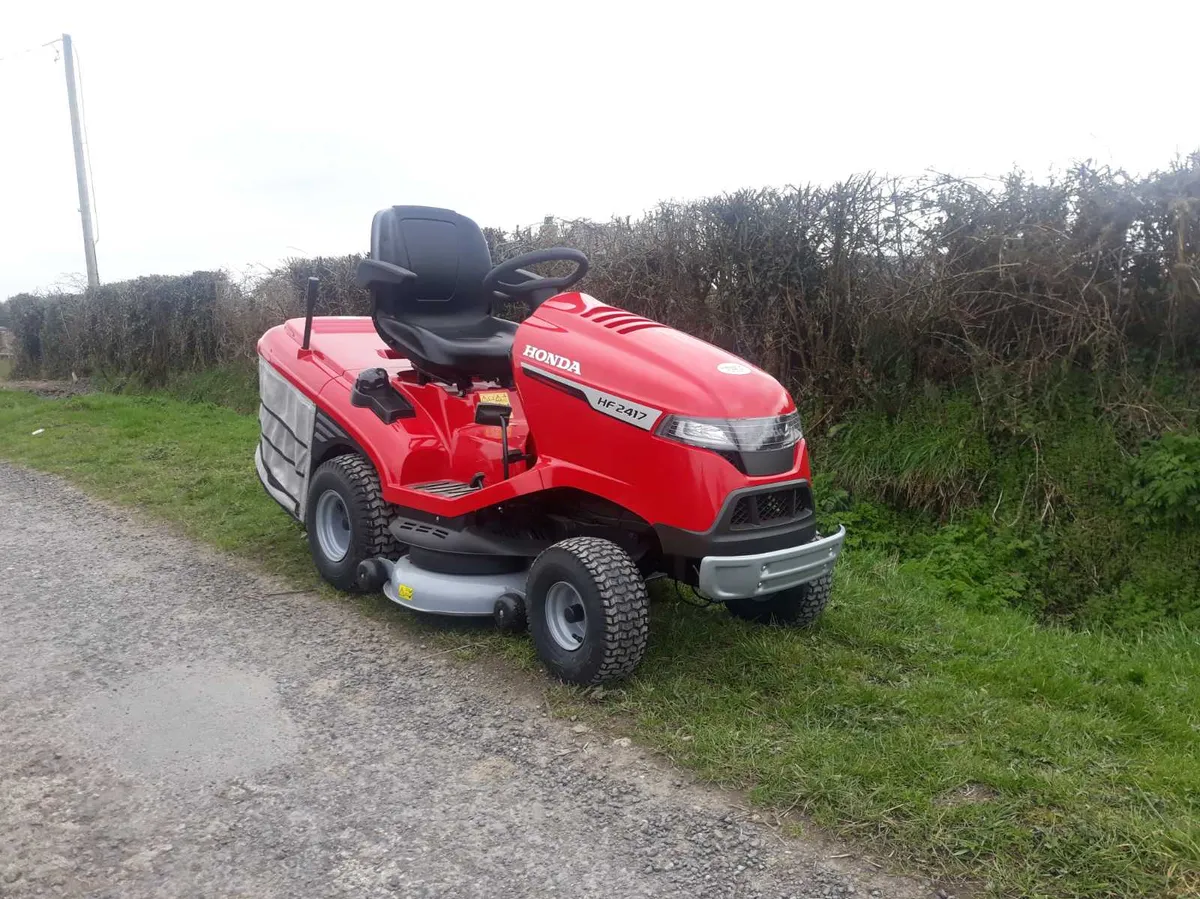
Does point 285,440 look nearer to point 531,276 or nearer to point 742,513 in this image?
point 531,276

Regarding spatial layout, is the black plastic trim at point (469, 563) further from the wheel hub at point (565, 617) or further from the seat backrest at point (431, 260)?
the seat backrest at point (431, 260)

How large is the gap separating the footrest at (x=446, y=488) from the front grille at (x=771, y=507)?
1.27m

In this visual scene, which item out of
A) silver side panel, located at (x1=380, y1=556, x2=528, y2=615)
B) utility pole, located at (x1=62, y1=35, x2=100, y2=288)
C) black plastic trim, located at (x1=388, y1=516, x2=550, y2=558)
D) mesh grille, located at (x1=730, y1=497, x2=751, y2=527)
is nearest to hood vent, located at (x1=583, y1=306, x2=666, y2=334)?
mesh grille, located at (x1=730, y1=497, x2=751, y2=527)

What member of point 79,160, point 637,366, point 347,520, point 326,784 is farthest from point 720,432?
point 79,160

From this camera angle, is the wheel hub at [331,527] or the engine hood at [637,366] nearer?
the engine hood at [637,366]

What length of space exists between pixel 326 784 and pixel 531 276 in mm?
2692

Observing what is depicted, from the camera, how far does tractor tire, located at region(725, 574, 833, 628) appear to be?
404cm

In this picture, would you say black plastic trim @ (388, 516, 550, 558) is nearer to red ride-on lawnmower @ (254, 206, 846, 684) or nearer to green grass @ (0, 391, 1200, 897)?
red ride-on lawnmower @ (254, 206, 846, 684)

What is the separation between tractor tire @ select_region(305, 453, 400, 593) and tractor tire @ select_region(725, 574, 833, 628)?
176 centimetres

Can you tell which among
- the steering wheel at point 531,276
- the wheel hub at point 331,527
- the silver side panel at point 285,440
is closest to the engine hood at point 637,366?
the steering wheel at point 531,276

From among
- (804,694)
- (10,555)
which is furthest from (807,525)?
(10,555)

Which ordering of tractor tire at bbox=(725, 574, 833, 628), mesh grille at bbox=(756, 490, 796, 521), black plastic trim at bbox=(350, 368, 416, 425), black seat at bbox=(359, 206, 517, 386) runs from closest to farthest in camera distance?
mesh grille at bbox=(756, 490, 796, 521) < tractor tire at bbox=(725, 574, 833, 628) < black seat at bbox=(359, 206, 517, 386) < black plastic trim at bbox=(350, 368, 416, 425)

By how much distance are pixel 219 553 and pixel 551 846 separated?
12.6 feet

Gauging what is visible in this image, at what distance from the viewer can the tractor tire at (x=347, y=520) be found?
4.55 metres
